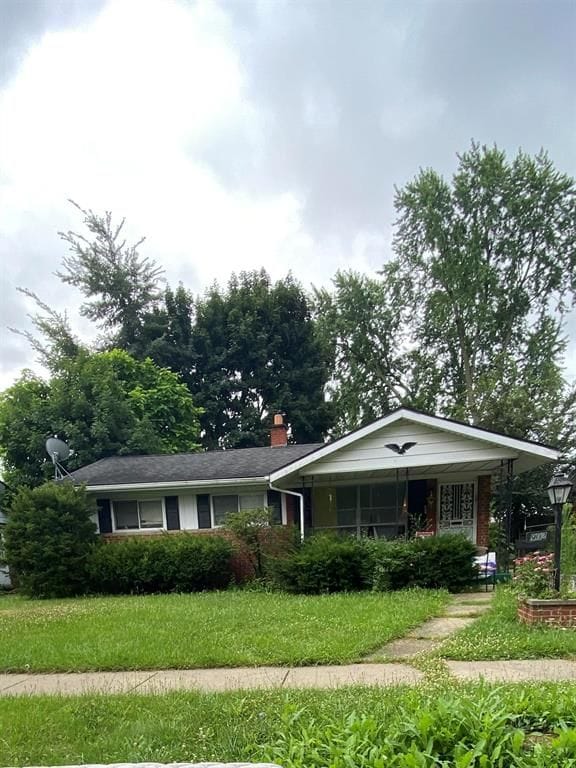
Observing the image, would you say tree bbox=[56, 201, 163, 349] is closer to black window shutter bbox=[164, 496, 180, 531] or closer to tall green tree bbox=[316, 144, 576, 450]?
tall green tree bbox=[316, 144, 576, 450]

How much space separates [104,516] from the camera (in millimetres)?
12602

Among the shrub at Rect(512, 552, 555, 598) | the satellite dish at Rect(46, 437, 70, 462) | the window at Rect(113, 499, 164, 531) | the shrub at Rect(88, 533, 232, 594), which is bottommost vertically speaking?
the shrub at Rect(88, 533, 232, 594)

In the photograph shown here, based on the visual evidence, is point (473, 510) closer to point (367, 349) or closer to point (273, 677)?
point (273, 677)

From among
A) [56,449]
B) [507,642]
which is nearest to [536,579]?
[507,642]

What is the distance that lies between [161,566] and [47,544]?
8.35 feet

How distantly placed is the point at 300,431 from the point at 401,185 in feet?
44.3

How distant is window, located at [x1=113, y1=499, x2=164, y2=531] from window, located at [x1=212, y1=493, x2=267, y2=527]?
4.84ft

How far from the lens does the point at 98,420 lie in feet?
61.0

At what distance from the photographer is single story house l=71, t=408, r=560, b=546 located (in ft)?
34.9

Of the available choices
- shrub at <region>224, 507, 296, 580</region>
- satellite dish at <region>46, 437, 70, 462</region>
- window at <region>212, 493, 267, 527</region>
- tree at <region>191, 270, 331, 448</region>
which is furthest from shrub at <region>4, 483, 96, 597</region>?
tree at <region>191, 270, 331, 448</region>

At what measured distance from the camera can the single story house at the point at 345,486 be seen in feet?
34.9

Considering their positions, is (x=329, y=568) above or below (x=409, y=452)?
below

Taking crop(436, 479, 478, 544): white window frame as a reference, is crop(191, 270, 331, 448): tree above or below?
above

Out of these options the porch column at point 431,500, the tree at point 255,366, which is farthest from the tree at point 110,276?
the porch column at point 431,500
